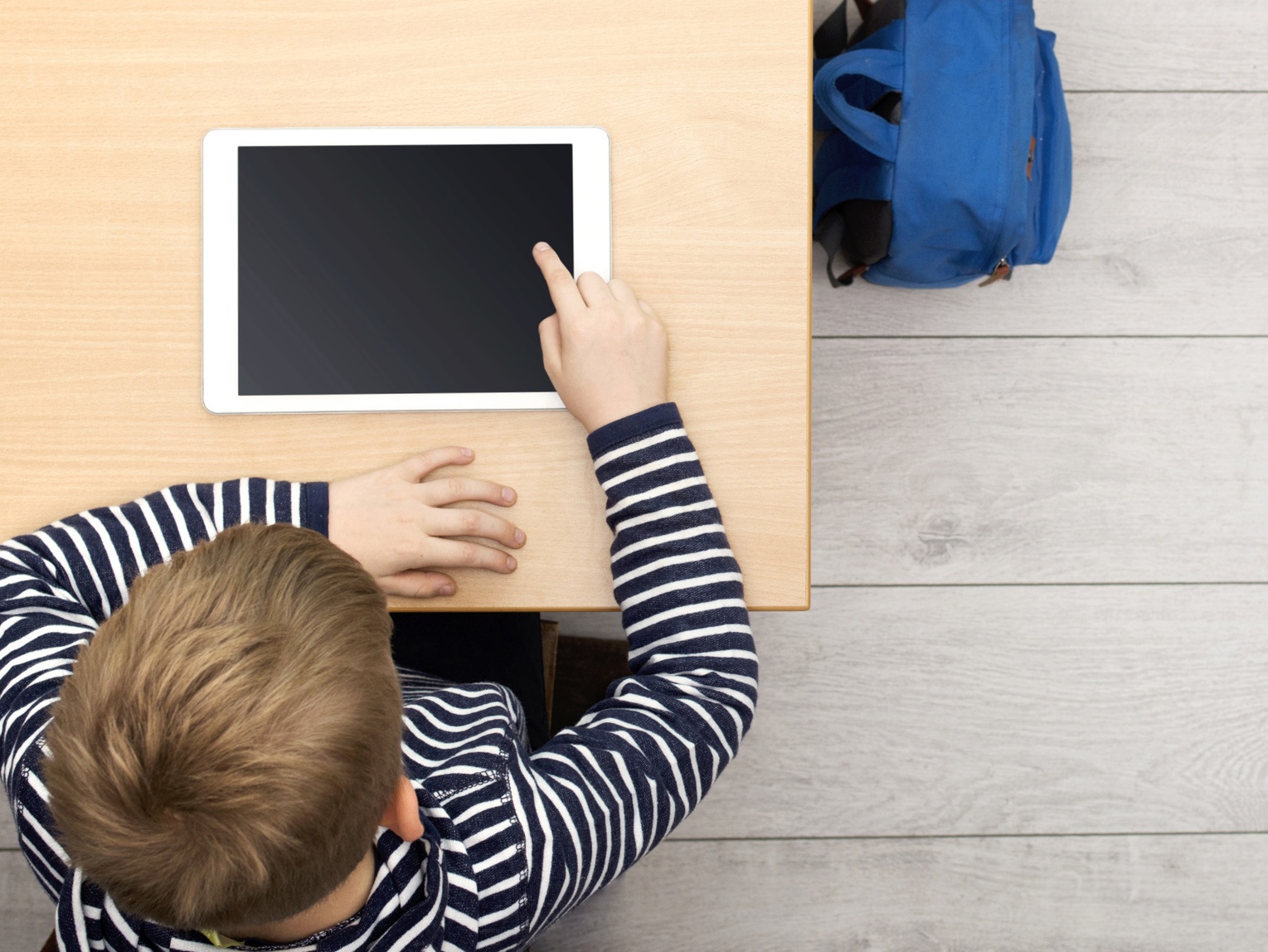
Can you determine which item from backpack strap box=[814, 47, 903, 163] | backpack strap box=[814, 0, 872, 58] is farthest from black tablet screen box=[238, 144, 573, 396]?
backpack strap box=[814, 0, 872, 58]

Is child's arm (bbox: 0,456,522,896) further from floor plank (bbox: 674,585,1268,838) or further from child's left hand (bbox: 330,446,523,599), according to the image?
floor plank (bbox: 674,585,1268,838)

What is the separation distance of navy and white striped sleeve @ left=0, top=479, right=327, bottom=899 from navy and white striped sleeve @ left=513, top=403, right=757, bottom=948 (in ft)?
0.72

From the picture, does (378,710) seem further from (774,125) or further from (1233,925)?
(1233,925)

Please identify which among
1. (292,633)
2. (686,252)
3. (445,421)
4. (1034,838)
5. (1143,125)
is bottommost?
(1034,838)

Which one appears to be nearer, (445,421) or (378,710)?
(378,710)

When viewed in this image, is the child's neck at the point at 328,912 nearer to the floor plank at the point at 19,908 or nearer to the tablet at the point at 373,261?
the tablet at the point at 373,261

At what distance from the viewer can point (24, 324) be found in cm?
67

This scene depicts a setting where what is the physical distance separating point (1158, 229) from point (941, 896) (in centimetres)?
87

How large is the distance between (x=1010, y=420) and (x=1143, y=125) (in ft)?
1.30

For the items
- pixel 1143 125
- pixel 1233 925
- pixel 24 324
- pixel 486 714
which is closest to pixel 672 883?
pixel 486 714

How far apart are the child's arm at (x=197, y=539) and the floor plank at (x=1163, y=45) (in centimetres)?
83

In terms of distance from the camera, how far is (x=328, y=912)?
1.69ft

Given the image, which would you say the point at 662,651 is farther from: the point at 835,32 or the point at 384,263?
the point at 835,32

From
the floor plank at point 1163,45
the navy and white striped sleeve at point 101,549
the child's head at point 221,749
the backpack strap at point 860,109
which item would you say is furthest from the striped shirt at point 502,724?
the floor plank at point 1163,45
